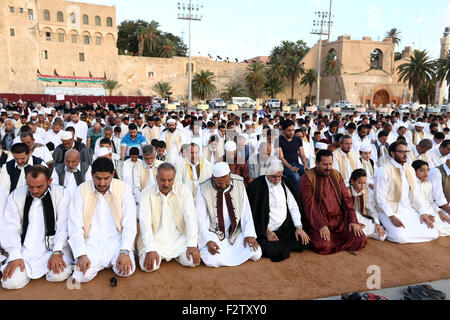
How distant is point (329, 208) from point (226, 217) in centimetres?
129

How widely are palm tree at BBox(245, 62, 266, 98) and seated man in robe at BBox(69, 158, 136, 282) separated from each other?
38608 mm

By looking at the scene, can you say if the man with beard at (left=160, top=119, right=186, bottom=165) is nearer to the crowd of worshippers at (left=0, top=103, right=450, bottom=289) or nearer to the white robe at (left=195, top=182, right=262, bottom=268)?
the crowd of worshippers at (left=0, top=103, right=450, bottom=289)

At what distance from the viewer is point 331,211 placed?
420 centimetres

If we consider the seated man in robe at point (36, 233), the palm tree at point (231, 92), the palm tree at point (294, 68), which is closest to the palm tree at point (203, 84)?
the palm tree at point (231, 92)

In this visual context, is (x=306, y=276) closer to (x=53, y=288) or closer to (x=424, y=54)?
(x=53, y=288)

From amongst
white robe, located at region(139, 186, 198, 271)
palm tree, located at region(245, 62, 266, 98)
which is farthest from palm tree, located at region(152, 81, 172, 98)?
white robe, located at region(139, 186, 198, 271)

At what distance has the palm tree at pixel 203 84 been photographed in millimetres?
38812

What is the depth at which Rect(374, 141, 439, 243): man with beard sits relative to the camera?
14.4ft

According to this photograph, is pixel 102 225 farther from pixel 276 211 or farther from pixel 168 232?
pixel 276 211

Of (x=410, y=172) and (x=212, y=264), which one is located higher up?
(x=410, y=172)

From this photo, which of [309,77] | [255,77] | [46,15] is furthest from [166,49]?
[309,77]
